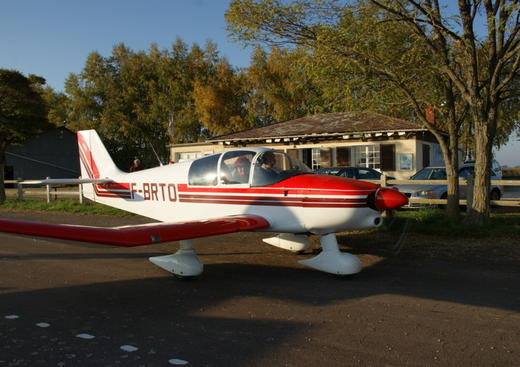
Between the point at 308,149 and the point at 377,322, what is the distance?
1932 cm

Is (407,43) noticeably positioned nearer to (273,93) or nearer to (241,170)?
(241,170)

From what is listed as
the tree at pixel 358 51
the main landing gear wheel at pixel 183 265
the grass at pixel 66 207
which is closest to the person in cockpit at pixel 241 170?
the main landing gear wheel at pixel 183 265

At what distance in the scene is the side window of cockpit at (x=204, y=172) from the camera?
301 inches

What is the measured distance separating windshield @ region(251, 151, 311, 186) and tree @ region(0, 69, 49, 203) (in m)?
17.0

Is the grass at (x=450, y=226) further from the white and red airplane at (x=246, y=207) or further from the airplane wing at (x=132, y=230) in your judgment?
the airplane wing at (x=132, y=230)

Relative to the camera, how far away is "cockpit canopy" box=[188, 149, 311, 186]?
711cm

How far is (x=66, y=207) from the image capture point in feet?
55.7

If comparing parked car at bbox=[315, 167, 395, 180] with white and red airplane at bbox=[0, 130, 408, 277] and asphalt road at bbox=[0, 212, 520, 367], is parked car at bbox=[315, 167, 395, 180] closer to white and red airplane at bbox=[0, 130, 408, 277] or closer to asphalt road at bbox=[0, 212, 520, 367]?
white and red airplane at bbox=[0, 130, 408, 277]

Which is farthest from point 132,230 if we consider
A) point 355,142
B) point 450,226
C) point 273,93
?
point 273,93

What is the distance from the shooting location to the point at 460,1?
30.7 feet

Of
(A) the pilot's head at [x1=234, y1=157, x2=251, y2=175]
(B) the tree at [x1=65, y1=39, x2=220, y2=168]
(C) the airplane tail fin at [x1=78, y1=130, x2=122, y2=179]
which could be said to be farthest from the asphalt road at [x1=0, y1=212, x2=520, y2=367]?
(B) the tree at [x1=65, y1=39, x2=220, y2=168]

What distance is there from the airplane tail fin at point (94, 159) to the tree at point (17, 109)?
11559 mm

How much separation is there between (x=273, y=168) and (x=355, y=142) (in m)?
15.3

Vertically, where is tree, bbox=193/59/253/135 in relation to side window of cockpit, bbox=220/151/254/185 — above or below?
above
